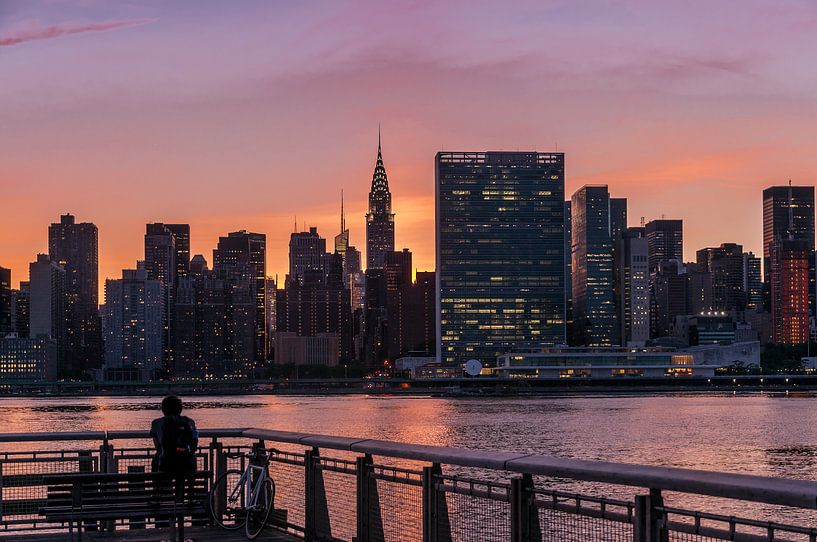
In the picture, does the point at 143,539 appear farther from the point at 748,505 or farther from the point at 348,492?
the point at 748,505

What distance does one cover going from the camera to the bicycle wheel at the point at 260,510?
50.5 ft

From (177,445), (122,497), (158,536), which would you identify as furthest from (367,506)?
(158,536)

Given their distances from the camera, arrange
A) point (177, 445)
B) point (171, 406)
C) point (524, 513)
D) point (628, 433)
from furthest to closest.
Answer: point (628, 433) → point (171, 406) → point (177, 445) → point (524, 513)

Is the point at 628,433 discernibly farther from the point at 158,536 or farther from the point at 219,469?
the point at 158,536

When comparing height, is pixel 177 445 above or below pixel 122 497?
above

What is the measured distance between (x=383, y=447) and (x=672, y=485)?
14.9ft

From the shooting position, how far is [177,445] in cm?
1410

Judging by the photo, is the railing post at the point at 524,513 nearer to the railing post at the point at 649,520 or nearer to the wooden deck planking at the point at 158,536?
the railing post at the point at 649,520

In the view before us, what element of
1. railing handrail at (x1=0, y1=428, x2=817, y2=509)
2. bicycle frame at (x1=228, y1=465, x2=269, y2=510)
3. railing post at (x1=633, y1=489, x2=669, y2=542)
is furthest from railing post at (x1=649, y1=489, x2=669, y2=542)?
bicycle frame at (x1=228, y1=465, x2=269, y2=510)

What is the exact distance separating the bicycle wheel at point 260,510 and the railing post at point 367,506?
251 centimetres

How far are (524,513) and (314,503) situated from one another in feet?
16.4

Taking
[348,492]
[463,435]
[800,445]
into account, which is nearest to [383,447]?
[348,492]

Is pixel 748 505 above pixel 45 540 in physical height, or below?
below

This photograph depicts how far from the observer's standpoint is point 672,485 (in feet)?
27.9
